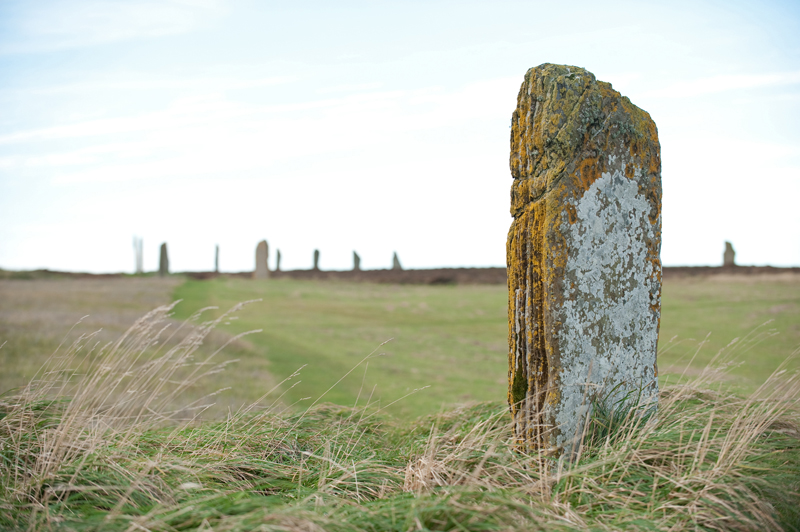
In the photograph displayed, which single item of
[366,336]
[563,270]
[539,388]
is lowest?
[366,336]

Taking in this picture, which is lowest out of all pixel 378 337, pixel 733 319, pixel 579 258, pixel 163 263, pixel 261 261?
pixel 378 337

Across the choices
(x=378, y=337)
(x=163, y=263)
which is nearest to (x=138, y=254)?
(x=163, y=263)

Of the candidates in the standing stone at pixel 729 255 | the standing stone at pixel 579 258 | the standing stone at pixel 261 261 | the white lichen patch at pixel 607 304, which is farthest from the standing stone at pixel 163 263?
the white lichen patch at pixel 607 304

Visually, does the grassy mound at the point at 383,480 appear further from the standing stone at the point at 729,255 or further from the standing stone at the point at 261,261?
the standing stone at the point at 729,255

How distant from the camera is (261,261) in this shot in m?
29.2

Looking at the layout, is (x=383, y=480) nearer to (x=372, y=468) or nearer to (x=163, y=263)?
(x=372, y=468)

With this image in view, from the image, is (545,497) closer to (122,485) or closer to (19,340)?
(122,485)

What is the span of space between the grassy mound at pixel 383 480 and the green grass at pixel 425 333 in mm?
1567

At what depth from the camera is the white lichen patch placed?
139 inches

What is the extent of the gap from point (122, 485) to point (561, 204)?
2861 mm

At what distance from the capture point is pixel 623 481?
9.73 ft

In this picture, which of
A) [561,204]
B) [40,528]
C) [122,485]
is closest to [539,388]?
[561,204]

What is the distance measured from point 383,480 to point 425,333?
1159cm

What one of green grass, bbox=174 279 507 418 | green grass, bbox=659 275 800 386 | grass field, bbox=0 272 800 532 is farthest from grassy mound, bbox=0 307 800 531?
green grass, bbox=659 275 800 386
